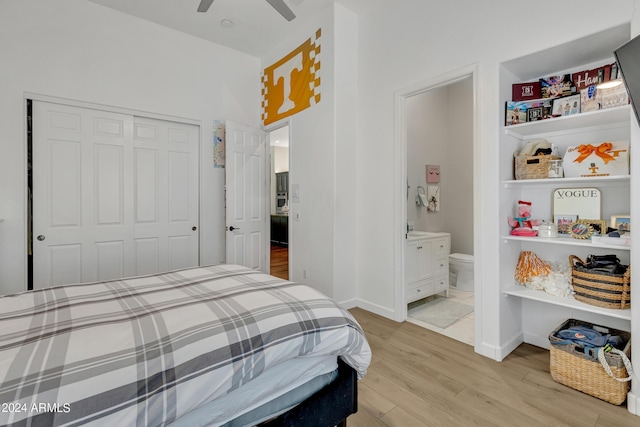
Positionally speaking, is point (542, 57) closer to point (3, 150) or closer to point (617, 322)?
point (617, 322)

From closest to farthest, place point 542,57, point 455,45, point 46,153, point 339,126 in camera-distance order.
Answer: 1. point 542,57
2. point 455,45
3. point 46,153
4. point 339,126

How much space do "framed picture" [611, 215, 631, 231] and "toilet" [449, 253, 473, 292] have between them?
1944mm

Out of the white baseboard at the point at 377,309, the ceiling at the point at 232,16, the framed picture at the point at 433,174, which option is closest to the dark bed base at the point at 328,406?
the white baseboard at the point at 377,309

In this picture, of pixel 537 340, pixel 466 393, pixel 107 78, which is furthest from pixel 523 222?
pixel 107 78

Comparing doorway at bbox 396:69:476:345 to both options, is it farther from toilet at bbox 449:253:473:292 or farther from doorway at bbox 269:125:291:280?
doorway at bbox 269:125:291:280

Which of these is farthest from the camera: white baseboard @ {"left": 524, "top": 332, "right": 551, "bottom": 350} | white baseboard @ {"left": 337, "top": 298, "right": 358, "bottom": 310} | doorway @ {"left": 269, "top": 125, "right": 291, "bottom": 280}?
doorway @ {"left": 269, "top": 125, "right": 291, "bottom": 280}

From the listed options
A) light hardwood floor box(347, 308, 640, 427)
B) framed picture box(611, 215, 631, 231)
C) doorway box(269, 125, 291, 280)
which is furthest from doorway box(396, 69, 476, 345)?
doorway box(269, 125, 291, 280)

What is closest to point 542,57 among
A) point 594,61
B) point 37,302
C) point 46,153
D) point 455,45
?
point 594,61

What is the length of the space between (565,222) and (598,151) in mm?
510

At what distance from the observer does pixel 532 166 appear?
217 centimetres

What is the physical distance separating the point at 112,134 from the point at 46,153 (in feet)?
1.88

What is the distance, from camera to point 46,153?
2.86 meters

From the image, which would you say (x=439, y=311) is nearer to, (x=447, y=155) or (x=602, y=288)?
(x=602, y=288)

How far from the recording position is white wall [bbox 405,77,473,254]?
165 inches
